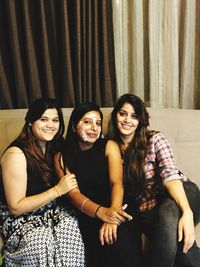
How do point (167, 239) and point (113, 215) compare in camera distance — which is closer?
point (167, 239)

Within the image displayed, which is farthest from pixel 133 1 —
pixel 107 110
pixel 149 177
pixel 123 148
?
pixel 149 177

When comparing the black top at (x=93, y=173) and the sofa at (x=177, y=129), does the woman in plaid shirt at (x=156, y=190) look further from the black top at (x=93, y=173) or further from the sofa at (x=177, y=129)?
the sofa at (x=177, y=129)

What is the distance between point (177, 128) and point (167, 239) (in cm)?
82

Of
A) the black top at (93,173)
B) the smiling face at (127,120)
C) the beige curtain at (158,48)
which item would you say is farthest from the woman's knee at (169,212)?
the beige curtain at (158,48)

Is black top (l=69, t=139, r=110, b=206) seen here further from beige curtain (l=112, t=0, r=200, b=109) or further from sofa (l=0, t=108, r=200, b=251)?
beige curtain (l=112, t=0, r=200, b=109)

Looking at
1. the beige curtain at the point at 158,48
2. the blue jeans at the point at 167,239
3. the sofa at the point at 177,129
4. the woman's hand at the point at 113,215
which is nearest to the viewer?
the blue jeans at the point at 167,239

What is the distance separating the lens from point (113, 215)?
1.60 m

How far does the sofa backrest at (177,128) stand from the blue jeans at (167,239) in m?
0.47

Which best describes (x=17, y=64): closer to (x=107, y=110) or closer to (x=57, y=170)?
(x=107, y=110)

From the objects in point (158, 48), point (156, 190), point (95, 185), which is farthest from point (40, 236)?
point (158, 48)

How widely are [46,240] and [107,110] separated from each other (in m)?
0.95

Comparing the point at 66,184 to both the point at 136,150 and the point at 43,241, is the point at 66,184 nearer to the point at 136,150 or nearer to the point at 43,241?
the point at 43,241

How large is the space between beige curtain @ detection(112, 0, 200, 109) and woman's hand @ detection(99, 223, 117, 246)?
121 cm

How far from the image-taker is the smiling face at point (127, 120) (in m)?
1.83
